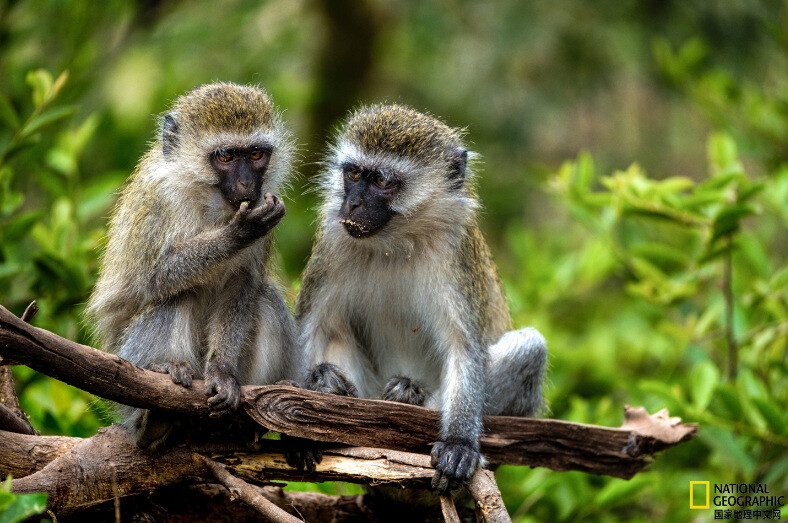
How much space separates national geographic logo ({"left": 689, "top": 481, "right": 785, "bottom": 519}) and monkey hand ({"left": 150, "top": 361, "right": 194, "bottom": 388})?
3.76 meters

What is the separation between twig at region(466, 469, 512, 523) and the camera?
166 inches

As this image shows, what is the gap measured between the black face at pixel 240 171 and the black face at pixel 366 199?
0.59 metres

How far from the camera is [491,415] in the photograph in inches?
218

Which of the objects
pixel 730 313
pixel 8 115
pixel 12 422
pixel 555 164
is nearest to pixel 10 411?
pixel 12 422

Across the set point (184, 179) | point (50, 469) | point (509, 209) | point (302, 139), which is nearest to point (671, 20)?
point (509, 209)

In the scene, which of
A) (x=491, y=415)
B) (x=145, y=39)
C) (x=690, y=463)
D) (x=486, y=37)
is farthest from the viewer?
(x=486, y=37)

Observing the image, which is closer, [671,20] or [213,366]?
[213,366]

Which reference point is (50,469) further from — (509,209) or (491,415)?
(509,209)

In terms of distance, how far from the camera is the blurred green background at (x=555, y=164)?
6100mm

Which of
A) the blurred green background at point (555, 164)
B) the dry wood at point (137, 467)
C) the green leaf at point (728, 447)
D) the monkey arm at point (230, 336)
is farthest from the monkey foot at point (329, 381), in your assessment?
the green leaf at point (728, 447)

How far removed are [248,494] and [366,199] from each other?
6.50 ft

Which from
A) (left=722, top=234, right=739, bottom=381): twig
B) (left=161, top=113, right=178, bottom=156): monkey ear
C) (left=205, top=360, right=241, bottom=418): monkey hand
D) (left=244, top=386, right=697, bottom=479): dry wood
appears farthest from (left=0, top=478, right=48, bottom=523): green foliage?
(left=722, top=234, right=739, bottom=381): twig

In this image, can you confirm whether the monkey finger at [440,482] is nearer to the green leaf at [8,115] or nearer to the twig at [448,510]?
the twig at [448,510]

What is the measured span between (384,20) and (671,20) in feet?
12.6
